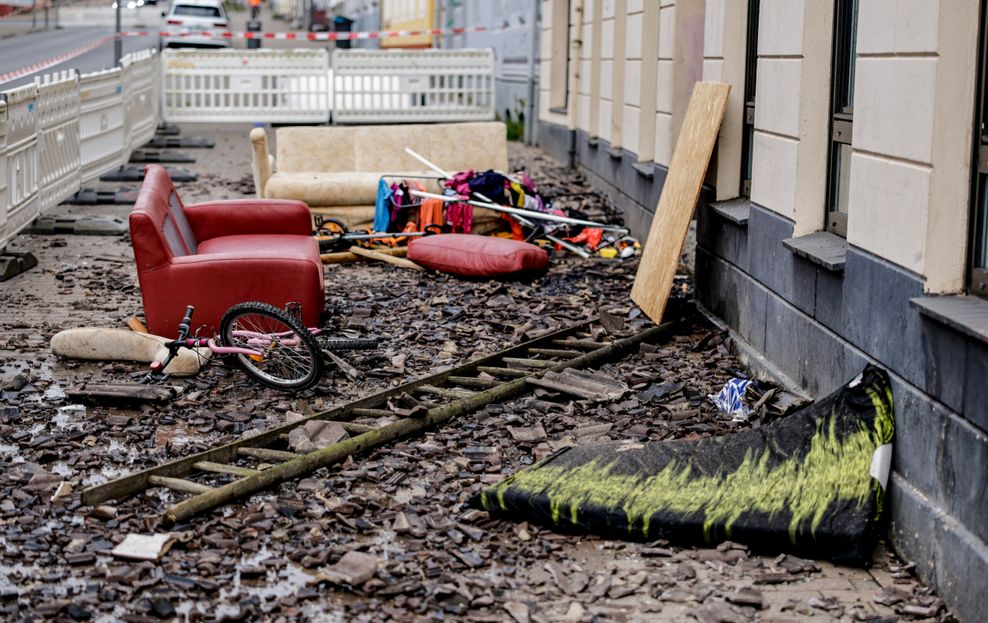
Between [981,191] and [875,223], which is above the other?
[981,191]

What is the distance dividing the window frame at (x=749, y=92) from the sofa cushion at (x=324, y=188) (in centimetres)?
554

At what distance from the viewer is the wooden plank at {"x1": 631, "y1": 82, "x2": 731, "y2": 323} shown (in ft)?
29.2

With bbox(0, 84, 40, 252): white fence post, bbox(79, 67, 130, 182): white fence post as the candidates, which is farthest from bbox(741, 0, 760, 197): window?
bbox(79, 67, 130, 182): white fence post

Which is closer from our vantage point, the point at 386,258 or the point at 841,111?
the point at 841,111

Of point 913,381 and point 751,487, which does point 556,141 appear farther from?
point 913,381

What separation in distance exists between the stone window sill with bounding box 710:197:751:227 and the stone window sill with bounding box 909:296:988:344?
3345mm

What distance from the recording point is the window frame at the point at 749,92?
9.07 meters

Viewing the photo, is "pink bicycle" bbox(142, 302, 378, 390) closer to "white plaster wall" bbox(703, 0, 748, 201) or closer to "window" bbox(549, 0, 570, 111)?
"white plaster wall" bbox(703, 0, 748, 201)

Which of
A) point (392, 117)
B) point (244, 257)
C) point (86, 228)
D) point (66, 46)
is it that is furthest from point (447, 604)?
point (66, 46)

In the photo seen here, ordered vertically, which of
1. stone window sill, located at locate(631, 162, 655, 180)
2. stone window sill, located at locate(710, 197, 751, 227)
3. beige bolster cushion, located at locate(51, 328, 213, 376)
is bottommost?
beige bolster cushion, located at locate(51, 328, 213, 376)

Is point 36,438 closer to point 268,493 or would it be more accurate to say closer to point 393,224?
point 268,493

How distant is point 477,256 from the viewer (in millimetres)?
11438

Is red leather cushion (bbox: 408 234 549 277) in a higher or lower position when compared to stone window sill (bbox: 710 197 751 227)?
lower

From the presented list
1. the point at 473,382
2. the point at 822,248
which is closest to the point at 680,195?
the point at 473,382
